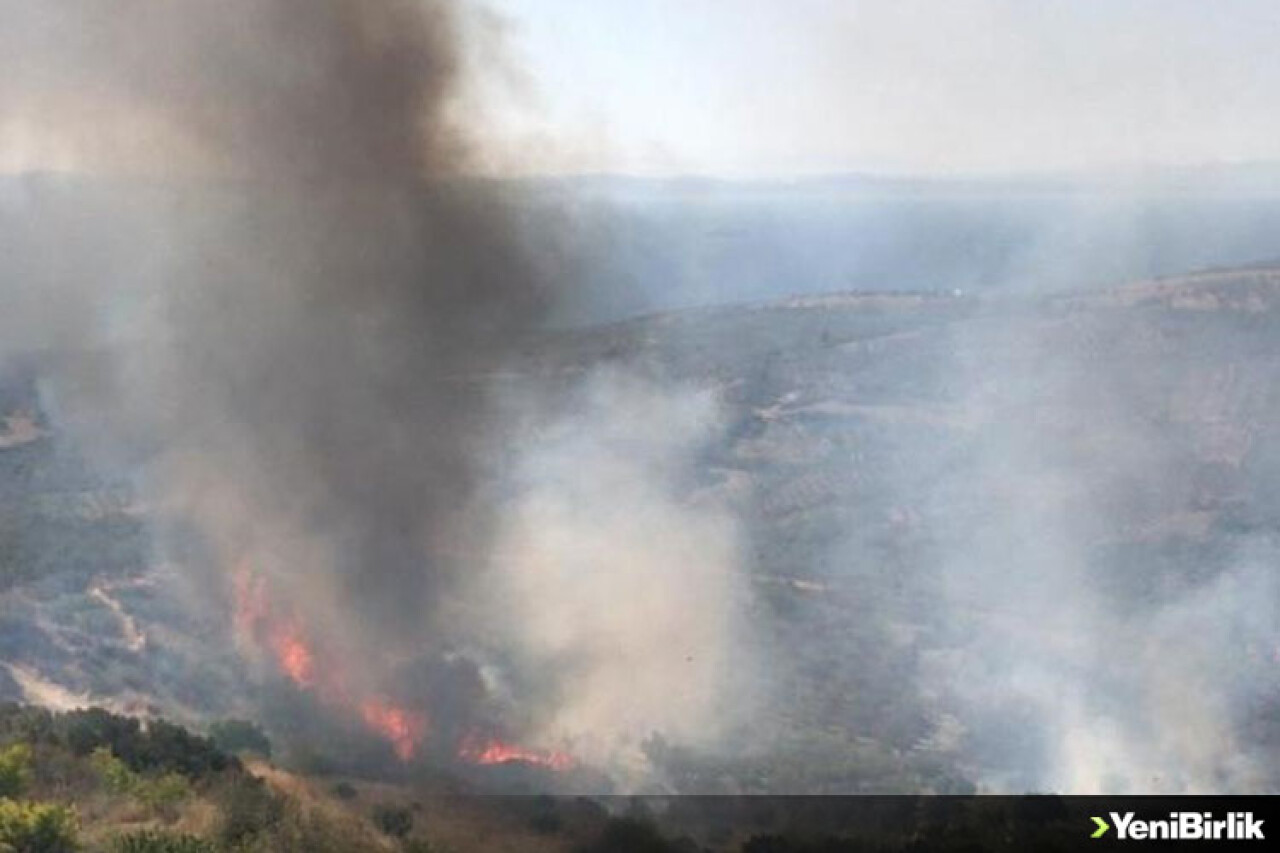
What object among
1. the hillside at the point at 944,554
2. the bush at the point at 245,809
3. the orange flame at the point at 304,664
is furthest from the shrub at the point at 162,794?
the orange flame at the point at 304,664

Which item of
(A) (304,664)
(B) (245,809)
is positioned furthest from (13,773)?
(A) (304,664)

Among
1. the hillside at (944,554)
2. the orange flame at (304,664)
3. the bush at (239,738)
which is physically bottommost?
the bush at (239,738)

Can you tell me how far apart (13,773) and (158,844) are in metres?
5.23

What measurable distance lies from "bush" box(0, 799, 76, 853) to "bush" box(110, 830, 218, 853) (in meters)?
0.75

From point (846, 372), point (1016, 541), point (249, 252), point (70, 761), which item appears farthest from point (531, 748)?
point (846, 372)

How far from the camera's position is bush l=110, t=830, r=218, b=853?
1875 cm

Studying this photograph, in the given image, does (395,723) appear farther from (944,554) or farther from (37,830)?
(944,554)

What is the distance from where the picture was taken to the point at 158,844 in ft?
62.3

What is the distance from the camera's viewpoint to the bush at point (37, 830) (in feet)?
60.4

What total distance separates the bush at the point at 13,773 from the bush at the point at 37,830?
3291 mm

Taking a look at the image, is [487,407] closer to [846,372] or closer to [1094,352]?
[846,372]

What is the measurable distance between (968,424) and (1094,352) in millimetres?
11822

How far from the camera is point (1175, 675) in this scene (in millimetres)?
43812

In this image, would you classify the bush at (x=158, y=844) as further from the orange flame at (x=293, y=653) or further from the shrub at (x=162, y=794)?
the orange flame at (x=293, y=653)
